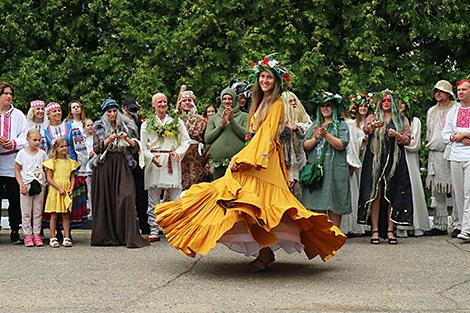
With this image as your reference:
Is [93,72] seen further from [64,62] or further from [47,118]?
[47,118]

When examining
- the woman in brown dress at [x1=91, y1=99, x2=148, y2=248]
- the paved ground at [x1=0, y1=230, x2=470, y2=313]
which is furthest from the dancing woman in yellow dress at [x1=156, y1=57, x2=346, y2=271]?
the woman in brown dress at [x1=91, y1=99, x2=148, y2=248]

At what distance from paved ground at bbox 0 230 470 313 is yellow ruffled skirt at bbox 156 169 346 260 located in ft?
1.13

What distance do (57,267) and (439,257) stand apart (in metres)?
4.33

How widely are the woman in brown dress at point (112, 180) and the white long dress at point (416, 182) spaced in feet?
12.3

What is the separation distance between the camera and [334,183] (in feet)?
38.5

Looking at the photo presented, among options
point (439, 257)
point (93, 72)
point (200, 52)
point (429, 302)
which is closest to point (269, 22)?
point (200, 52)

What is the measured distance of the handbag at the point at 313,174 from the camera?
11672mm

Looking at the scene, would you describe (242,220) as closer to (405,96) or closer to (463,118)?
(405,96)

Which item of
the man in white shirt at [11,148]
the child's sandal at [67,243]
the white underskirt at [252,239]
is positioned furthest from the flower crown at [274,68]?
the man in white shirt at [11,148]

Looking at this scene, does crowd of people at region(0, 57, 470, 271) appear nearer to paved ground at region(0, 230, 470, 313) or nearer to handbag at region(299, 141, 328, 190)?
handbag at region(299, 141, 328, 190)

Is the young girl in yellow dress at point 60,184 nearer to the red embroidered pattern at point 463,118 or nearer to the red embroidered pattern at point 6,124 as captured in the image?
the red embroidered pattern at point 6,124

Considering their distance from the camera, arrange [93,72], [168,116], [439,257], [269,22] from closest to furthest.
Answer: [439,257], [168,116], [269,22], [93,72]

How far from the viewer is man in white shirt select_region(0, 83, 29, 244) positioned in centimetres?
1198

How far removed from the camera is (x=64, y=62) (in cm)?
2119
